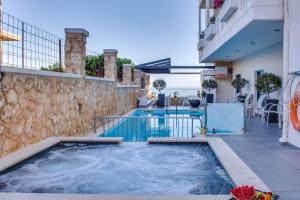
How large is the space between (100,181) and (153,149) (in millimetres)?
1897

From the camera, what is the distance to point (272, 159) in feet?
17.2

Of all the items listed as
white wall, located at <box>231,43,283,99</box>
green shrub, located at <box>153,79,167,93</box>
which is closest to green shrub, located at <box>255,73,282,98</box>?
white wall, located at <box>231,43,283,99</box>

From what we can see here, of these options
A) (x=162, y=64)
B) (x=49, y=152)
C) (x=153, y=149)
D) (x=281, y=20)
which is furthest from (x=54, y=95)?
(x=162, y=64)

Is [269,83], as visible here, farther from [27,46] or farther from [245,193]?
[245,193]

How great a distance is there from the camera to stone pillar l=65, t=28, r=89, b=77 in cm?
865

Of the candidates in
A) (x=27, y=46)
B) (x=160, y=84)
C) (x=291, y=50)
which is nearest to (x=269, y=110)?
(x=291, y=50)

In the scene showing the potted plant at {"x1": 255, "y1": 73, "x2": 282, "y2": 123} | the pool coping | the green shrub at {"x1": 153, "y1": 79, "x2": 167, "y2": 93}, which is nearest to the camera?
the pool coping

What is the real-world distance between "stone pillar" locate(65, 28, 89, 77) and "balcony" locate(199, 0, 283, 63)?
4.23 m

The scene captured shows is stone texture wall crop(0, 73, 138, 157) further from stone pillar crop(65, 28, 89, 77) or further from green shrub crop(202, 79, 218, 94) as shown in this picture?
green shrub crop(202, 79, 218, 94)

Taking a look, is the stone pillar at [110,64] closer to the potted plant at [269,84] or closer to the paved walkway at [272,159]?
the potted plant at [269,84]

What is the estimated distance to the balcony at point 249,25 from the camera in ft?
24.3

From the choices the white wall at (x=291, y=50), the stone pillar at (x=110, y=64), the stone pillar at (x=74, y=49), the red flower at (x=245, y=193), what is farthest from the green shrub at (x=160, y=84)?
the red flower at (x=245, y=193)

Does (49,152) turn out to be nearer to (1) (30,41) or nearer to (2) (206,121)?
(1) (30,41)

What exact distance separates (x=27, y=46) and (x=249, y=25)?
5.33m
